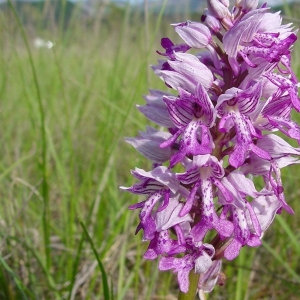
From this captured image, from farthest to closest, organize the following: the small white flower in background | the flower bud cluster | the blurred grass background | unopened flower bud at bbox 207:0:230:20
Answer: the small white flower in background, the blurred grass background, unopened flower bud at bbox 207:0:230:20, the flower bud cluster

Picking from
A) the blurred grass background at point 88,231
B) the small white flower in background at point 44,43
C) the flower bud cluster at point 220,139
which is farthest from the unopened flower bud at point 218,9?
the small white flower in background at point 44,43

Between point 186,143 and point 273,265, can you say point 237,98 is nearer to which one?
point 186,143

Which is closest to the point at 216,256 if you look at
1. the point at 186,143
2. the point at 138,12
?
the point at 186,143

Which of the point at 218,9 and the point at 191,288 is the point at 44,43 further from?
the point at 191,288

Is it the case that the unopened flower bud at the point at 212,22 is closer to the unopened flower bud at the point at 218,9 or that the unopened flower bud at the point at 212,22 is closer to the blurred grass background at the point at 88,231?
the unopened flower bud at the point at 218,9

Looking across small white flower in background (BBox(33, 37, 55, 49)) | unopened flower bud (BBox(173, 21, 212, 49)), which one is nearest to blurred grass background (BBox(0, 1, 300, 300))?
small white flower in background (BBox(33, 37, 55, 49))

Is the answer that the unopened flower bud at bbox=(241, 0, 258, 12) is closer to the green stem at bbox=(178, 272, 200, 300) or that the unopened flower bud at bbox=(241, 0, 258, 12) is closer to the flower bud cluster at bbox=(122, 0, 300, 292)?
the flower bud cluster at bbox=(122, 0, 300, 292)

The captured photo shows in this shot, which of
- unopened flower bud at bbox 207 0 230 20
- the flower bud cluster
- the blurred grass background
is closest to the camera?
the flower bud cluster

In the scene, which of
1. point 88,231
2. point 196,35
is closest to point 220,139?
point 196,35
